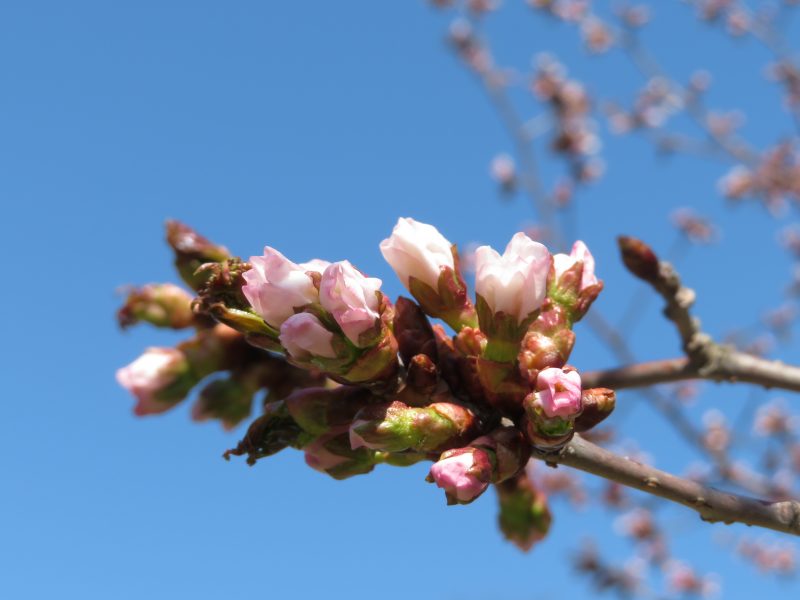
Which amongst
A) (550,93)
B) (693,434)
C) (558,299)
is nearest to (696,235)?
(550,93)

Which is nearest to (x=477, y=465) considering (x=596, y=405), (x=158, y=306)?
(x=596, y=405)

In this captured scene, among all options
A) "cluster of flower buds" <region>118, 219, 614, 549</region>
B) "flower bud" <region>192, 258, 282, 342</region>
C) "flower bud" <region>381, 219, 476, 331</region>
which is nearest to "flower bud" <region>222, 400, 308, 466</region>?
"cluster of flower buds" <region>118, 219, 614, 549</region>

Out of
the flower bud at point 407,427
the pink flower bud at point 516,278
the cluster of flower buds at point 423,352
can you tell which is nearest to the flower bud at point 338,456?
the cluster of flower buds at point 423,352

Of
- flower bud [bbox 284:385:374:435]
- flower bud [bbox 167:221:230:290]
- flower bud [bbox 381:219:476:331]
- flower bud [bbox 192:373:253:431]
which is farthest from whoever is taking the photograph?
flower bud [bbox 192:373:253:431]

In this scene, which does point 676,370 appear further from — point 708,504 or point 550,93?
point 550,93

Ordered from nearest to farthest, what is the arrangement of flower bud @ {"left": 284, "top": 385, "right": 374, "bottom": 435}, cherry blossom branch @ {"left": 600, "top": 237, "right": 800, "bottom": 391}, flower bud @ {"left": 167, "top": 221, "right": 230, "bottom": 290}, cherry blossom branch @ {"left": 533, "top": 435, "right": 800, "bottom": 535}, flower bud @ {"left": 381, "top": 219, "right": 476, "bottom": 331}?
cherry blossom branch @ {"left": 533, "top": 435, "right": 800, "bottom": 535}, flower bud @ {"left": 284, "top": 385, "right": 374, "bottom": 435}, flower bud @ {"left": 381, "top": 219, "right": 476, "bottom": 331}, flower bud @ {"left": 167, "top": 221, "right": 230, "bottom": 290}, cherry blossom branch @ {"left": 600, "top": 237, "right": 800, "bottom": 391}

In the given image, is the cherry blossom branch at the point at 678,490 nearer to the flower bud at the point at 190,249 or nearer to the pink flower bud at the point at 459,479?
the pink flower bud at the point at 459,479

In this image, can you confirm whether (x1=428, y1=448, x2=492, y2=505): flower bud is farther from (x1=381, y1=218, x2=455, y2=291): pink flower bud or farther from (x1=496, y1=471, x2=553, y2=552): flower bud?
(x1=496, y1=471, x2=553, y2=552): flower bud
